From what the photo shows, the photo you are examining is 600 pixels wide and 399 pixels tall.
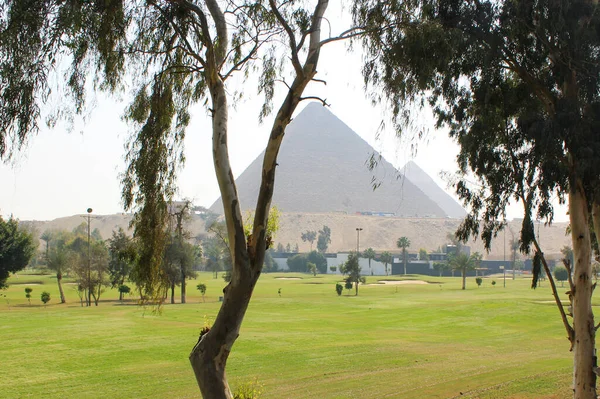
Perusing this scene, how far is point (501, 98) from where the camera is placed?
535 inches

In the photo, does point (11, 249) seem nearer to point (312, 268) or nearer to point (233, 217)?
point (233, 217)

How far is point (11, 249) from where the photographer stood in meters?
48.2

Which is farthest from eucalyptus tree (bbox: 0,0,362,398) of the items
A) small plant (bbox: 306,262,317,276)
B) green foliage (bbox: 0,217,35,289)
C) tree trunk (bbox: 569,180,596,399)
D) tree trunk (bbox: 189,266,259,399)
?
small plant (bbox: 306,262,317,276)

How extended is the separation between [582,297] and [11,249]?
44.3 m

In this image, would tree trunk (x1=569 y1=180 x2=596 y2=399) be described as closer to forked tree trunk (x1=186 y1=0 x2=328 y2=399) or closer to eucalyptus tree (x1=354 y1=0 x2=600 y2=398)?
eucalyptus tree (x1=354 y1=0 x2=600 y2=398)

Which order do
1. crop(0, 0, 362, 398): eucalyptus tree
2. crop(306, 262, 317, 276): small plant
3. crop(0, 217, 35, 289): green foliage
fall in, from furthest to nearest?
crop(306, 262, 317, 276): small plant
crop(0, 217, 35, 289): green foliage
crop(0, 0, 362, 398): eucalyptus tree

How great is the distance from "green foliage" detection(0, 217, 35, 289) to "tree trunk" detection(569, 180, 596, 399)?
4247 centimetres

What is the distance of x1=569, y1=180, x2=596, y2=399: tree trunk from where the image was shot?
13.2m

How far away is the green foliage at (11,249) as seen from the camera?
47.2m

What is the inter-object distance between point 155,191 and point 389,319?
28.0 metres

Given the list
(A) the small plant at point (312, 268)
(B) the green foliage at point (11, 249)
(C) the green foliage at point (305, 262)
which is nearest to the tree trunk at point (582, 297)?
(B) the green foliage at point (11, 249)

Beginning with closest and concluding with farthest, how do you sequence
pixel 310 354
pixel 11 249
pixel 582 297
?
pixel 582 297
pixel 310 354
pixel 11 249

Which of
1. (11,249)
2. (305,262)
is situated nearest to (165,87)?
(11,249)

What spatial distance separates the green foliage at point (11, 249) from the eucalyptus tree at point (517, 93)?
41.1 meters
